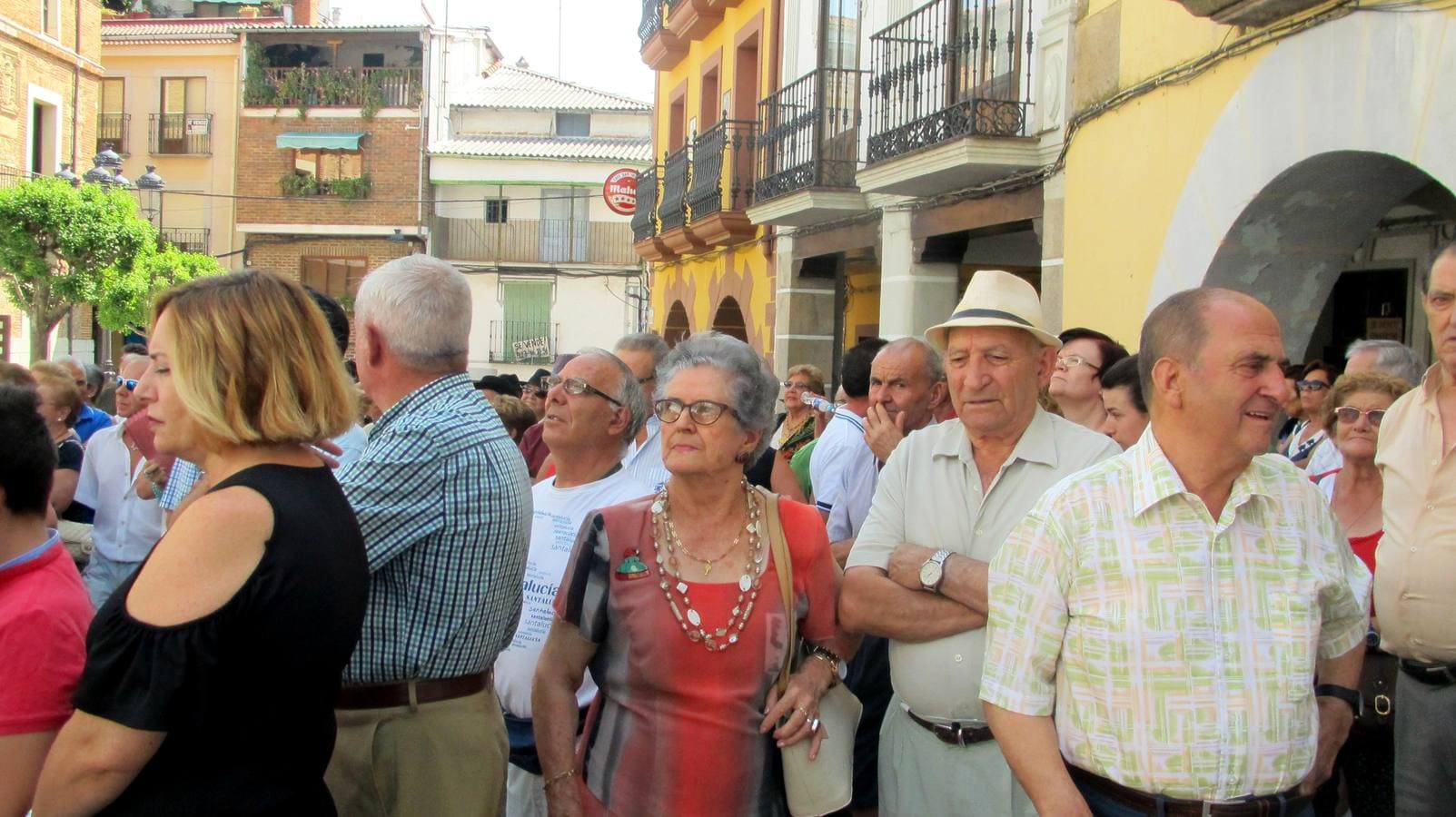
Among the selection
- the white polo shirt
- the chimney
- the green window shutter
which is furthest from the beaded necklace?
the chimney

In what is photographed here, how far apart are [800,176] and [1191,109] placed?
6.30 metres

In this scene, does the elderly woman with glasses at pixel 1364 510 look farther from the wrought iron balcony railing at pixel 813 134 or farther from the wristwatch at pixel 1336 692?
the wrought iron balcony railing at pixel 813 134

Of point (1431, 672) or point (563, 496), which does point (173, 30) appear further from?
point (1431, 672)

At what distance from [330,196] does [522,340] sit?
6469 mm

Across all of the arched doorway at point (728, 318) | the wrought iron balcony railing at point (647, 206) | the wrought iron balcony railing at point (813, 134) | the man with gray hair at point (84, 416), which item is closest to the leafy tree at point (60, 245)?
the wrought iron balcony railing at point (647, 206)

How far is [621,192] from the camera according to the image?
75.6ft

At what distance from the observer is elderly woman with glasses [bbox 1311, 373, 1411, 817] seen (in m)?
4.02

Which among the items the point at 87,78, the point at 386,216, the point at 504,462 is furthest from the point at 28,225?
the point at 504,462

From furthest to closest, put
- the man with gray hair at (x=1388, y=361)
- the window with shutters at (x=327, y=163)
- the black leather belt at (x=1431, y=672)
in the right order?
the window with shutters at (x=327, y=163), the man with gray hair at (x=1388, y=361), the black leather belt at (x=1431, y=672)

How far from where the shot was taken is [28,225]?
78.8ft

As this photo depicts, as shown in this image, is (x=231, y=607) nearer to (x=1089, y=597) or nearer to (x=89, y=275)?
(x=1089, y=597)

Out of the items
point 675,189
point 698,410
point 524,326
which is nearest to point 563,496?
point 698,410

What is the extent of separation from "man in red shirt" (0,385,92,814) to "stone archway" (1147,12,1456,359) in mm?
4978

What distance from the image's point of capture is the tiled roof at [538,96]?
126 feet
